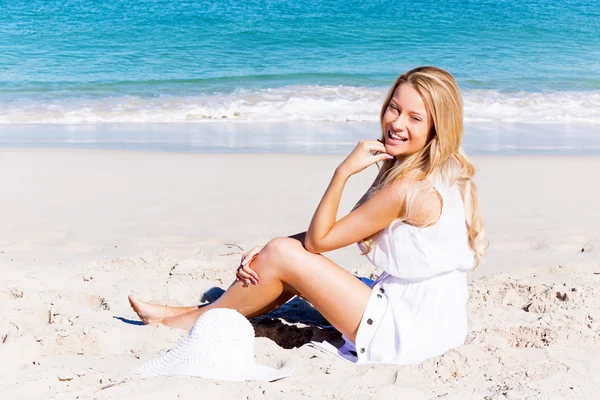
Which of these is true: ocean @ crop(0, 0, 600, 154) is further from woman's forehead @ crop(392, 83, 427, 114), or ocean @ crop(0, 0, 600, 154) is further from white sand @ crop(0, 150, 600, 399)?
woman's forehead @ crop(392, 83, 427, 114)

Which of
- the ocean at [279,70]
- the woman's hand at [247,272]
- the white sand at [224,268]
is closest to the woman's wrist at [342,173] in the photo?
the woman's hand at [247,272]

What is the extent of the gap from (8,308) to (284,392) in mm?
1740

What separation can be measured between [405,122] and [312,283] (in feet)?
2.73

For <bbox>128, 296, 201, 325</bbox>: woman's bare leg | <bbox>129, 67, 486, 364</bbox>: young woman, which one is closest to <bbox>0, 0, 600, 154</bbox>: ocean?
<bbox>128, 296, 201, 325</bbox>: woman's bare leg

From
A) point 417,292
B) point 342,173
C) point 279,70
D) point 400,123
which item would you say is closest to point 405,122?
point 400,123

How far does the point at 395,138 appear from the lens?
3.21m

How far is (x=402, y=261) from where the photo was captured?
3.13 m

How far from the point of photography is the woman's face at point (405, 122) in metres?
3.13

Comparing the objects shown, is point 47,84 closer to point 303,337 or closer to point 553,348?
point 303,337

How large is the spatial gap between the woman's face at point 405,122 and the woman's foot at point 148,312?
1400 millimetres

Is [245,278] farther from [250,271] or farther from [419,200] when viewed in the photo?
[419,200]

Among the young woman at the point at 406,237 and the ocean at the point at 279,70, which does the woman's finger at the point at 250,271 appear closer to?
the young woman at the point at 406,237

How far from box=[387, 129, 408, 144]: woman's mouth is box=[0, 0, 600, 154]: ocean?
466cm

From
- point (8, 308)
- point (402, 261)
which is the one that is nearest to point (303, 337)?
point (402, 261)
